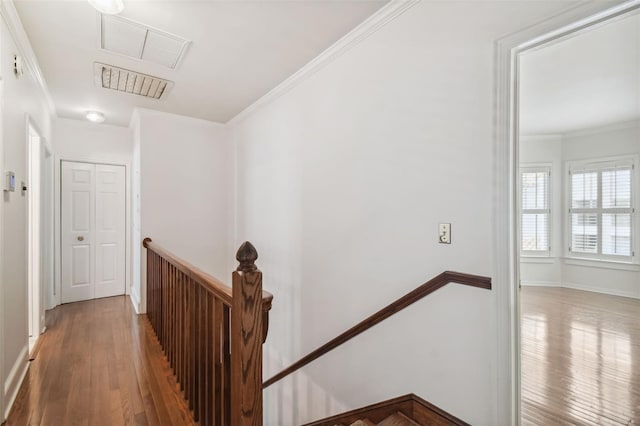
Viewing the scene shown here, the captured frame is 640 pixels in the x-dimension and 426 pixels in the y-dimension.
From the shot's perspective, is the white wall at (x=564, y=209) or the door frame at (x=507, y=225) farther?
the white wall at (x=564, y=209)

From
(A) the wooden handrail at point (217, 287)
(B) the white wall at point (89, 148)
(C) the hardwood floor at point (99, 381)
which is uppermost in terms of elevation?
(B) the white wall at point (89, 148)

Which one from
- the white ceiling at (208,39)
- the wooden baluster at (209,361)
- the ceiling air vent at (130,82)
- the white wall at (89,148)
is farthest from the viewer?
the white wall at (89,148)

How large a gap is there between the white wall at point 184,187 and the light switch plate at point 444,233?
11.3ft

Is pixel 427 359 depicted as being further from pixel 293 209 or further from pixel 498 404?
pixel 293 209

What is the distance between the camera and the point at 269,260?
338 centimetres

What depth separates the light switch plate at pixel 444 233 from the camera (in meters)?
1.60

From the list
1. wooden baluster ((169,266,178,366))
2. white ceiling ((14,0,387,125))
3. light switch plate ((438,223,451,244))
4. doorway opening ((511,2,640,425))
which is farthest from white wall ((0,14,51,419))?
doorway opening ((511,2,640,425))


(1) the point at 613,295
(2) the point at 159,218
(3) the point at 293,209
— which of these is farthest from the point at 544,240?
(2) the point at 159,218

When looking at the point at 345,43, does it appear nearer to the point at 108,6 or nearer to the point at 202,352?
the point at 108,6

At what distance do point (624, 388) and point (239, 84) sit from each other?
14.2 feet

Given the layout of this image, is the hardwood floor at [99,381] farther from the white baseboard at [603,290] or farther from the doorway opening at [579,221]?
the white baseboard at [603,290]

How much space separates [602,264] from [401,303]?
5428 mm

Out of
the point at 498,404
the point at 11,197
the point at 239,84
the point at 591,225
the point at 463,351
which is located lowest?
the point at 498,404

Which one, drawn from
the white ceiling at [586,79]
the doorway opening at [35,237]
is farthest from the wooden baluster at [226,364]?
the doorway opening at [35,237]
